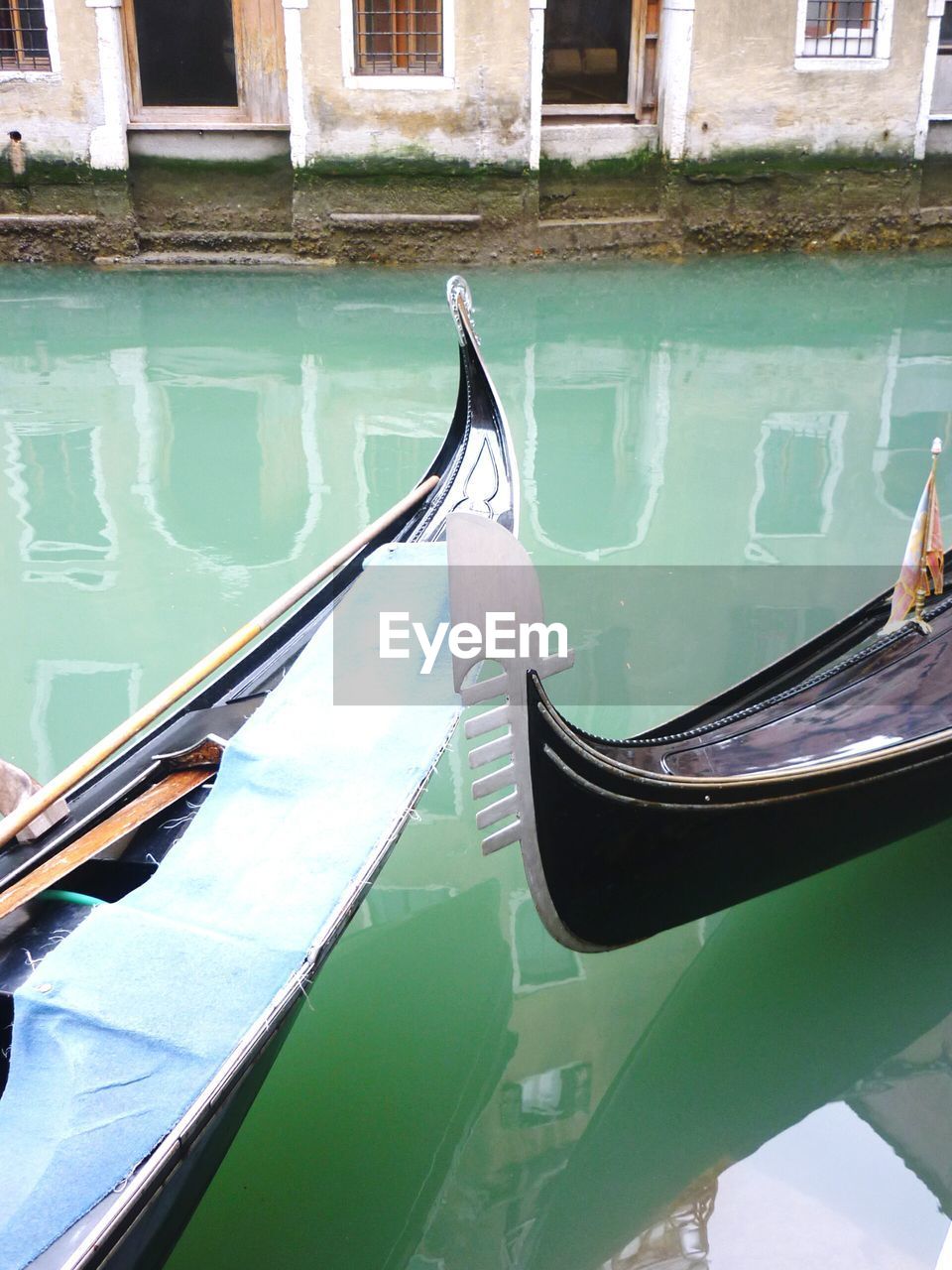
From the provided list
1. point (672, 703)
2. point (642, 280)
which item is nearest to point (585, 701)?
point (672, 703)

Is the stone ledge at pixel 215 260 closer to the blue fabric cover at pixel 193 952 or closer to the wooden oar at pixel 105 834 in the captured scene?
the blue fabric cover at pixel 193 952

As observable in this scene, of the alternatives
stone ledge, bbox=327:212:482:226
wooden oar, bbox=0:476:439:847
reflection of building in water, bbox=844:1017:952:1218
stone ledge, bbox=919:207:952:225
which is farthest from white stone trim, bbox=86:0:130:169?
reflection of building in water, bbox=844:1017:952:1218

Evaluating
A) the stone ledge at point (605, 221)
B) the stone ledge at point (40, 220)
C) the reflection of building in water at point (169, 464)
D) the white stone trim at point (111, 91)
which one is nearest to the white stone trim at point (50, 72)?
the white stone trim at point (111, 91)

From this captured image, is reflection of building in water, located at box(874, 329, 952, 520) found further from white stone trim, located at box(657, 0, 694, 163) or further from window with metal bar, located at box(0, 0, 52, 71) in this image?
window with metal bar, located at box(0, 0, 52, 71)

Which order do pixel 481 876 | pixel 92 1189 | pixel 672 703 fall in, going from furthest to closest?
1. pixel 672 703
2. pixel 481 876
3. pixel 92 1189

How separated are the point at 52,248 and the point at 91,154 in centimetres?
47

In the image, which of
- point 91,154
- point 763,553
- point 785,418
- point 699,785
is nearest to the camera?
point 699,785

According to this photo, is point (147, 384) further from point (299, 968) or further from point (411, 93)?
point (299, 968)

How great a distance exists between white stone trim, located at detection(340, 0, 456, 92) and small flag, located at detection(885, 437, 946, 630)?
186 inches

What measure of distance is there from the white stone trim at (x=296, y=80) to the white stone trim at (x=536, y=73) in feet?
3.46

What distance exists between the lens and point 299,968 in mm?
1426

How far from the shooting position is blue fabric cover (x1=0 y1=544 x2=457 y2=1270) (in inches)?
48.4

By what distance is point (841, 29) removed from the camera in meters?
6.18

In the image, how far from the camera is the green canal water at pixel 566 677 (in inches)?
62.7
